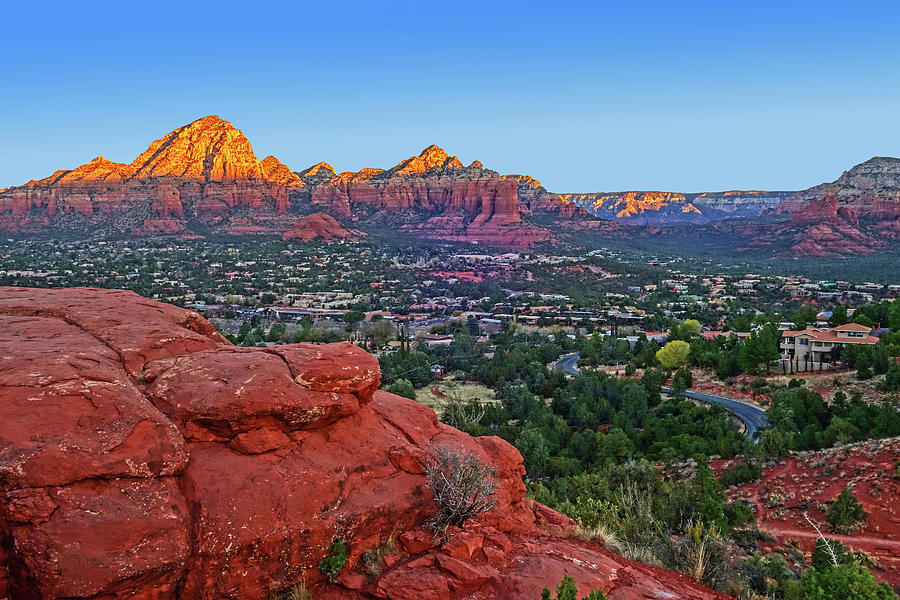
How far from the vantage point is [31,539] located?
664 cm

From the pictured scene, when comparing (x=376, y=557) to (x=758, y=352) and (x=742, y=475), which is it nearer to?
(x=742, y=475)

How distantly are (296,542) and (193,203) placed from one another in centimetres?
17342

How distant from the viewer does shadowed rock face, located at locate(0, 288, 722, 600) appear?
688 centimetres

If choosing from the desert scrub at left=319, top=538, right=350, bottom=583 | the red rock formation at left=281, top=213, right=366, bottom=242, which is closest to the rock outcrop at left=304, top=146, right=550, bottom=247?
the red rock formation at left=281, top=213, right=366, bottom=242

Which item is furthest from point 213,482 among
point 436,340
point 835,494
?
point 436,340

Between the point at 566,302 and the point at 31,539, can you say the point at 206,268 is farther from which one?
the point at 31,539

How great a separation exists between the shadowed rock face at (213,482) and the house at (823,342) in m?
39.2

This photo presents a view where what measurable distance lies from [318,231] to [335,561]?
143299 mm

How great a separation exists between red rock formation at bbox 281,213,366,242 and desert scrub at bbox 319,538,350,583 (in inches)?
5504

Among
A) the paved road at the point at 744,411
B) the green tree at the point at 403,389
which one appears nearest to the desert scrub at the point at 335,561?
the paved road at the point at 744,411

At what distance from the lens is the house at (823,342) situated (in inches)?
1662

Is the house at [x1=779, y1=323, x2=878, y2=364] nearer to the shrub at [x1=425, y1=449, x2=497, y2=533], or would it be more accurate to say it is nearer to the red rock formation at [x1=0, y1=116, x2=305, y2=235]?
the shrub at [x1=425, y1=449, x2=497, y2=533]

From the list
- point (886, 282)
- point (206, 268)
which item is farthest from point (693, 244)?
point (206, 268)

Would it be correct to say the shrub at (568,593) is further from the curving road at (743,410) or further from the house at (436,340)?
the house at (436,340)
